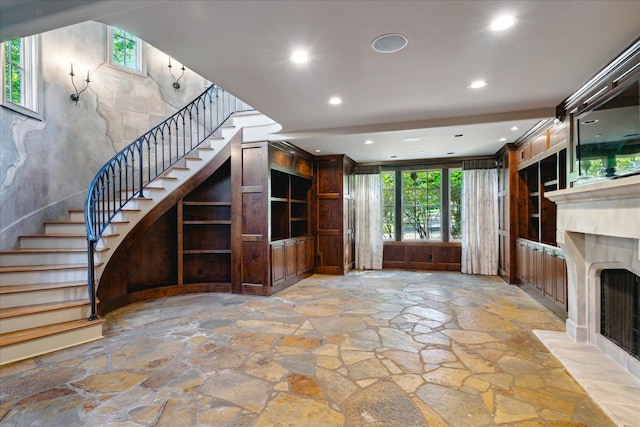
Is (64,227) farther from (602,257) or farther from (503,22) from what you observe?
(602,257)

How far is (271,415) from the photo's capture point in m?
2.02

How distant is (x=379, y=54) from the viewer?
2555mm

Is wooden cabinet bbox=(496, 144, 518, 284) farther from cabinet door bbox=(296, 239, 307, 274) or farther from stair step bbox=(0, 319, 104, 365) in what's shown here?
stair step bbox=(0, 319, 104, 365)

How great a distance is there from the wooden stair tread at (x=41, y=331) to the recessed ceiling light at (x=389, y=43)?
3.82 meters

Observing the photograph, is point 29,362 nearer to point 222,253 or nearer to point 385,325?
point 222,253

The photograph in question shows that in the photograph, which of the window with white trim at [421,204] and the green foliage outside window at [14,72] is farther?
the window with white trim at [421,204]

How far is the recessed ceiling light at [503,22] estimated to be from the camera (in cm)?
207

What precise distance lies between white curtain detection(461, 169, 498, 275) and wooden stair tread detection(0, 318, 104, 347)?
6.47 meters

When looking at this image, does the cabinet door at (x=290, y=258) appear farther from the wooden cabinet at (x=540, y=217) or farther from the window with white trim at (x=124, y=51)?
the window with white trim at (x=124, y=51)

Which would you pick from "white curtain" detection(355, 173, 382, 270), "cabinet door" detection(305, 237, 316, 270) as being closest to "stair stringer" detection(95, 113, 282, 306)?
"cabinet door" detection(305, 237, 316, 270)

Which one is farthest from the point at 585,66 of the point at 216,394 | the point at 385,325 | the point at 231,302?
the point at 231,302

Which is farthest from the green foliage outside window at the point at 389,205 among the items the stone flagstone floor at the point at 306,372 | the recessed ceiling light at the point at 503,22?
the recessed ceiling light at the point at 503,22

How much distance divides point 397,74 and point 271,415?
2.96m

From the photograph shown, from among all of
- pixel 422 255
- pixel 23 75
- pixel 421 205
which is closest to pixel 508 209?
pixel 421 205
